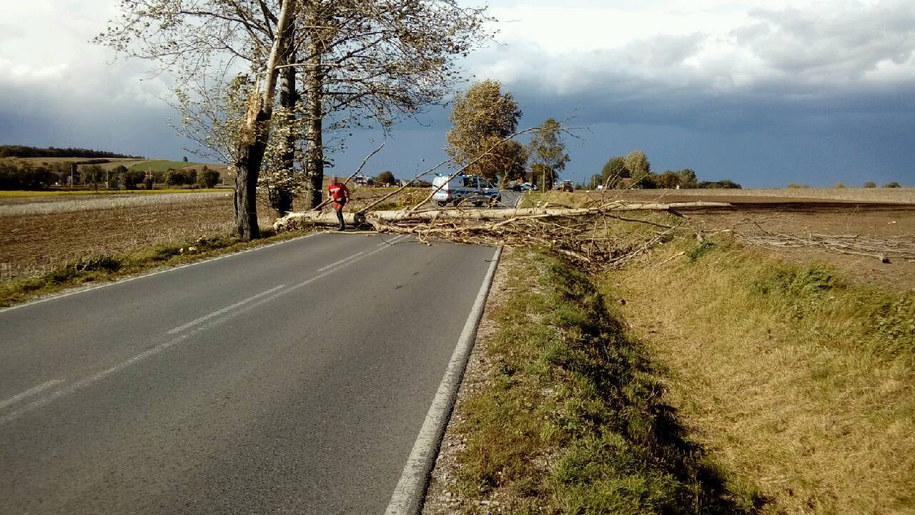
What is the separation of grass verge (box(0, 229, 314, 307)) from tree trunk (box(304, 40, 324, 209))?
6.43m

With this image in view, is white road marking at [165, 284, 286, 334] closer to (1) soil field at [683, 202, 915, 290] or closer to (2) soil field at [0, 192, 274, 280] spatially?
(2) soil field at [0, 192, 274, 280]

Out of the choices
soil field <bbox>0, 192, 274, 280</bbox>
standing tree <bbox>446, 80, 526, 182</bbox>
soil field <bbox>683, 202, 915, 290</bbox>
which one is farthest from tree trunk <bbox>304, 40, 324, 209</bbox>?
standing tree <bbox>446, 80, 526, 182</bbox>

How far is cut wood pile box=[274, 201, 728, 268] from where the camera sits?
13586 mm

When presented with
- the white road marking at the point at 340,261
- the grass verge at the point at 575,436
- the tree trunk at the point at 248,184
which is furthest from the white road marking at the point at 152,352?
the tree trunk at the point at 248,184

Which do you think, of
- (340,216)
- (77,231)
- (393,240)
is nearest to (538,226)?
(393,240)

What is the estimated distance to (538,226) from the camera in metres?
15.0

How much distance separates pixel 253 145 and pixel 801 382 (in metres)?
15.6

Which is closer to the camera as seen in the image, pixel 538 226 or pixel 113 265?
pixel 113 265

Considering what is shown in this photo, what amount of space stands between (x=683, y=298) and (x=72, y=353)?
Result: 8.88 metres

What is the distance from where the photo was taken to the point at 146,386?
5.27 m

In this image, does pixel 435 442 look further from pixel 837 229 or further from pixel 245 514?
pixel 837 229

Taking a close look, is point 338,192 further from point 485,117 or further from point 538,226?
point 485,117

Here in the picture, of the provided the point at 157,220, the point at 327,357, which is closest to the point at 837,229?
the point at 327,357

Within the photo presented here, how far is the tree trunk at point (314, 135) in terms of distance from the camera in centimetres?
2103
